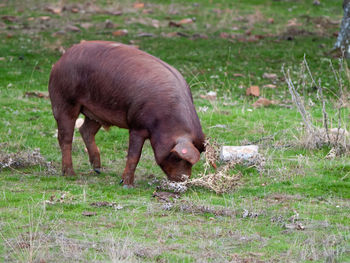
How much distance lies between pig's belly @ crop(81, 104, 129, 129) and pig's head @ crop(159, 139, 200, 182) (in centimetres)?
84

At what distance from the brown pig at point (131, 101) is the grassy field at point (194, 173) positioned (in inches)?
18.1

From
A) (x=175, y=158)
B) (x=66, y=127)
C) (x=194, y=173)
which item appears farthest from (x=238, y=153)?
(x=66, y=127)

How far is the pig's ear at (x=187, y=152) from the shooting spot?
24.1 ft

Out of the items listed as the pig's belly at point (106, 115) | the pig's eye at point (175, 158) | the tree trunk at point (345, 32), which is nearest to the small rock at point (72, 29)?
the tree trunk at point (345, 32)

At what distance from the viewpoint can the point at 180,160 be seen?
763cm

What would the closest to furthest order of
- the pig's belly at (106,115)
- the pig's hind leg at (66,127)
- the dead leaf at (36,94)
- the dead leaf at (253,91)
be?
the pig's belly at (106,115), the pig's hind leg at (66,127), the dead leaf at (36,94), the dead leaf at (253,91)

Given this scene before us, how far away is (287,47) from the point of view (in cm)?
1755

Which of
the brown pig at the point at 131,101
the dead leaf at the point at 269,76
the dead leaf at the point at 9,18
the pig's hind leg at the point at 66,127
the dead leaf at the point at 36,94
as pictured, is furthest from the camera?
the dead leaf at the point at 9,18

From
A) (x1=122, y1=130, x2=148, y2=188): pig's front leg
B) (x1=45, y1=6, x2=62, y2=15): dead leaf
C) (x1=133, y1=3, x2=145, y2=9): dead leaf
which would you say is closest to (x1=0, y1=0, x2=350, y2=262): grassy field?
(x1=122, y1=130, x2=148, y2=188): pig's front leg

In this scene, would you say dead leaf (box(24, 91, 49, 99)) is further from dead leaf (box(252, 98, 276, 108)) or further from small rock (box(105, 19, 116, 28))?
small rock (box(105, 19, 116, 28))

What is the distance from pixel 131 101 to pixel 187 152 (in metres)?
1.06

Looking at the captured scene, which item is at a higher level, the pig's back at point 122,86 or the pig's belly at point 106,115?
the pig's back at point 122,86

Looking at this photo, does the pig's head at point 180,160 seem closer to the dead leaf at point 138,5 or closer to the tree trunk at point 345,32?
the tree trunk at point 345,32

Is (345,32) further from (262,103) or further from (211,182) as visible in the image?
(211,182)
